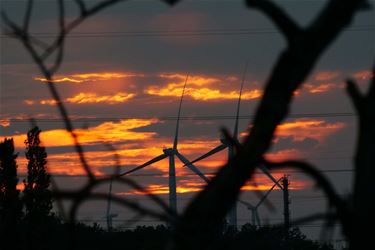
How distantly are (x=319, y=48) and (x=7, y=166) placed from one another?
0.87m

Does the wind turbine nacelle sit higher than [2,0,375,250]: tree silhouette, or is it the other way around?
the wind turbine nacelle

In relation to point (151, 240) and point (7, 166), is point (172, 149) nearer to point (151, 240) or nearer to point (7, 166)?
point (151, 240)

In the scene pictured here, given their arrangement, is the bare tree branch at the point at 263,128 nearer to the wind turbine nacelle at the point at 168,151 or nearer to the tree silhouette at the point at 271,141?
the tree silhouette at the point at 271,141

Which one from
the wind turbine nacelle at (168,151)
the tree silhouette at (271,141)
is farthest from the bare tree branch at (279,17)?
the wind turbine nacelle at (168,151)

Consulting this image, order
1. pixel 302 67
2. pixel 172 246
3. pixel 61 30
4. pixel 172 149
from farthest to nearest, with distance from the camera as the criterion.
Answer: pixel 172 149
pixel 61 30
pixel 302 67
pixel 172 246

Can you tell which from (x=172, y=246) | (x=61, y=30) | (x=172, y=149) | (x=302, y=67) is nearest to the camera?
(x=172, y=246)

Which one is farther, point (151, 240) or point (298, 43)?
point (151, 240)

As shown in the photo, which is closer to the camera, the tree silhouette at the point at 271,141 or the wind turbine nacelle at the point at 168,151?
the tree silhouette at the point at 271,141

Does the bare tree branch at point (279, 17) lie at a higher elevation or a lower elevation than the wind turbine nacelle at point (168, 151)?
lower

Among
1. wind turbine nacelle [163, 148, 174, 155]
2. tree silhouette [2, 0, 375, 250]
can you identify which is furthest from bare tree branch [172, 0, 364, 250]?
wind turbine nacelle [163, 148, 174, 155]

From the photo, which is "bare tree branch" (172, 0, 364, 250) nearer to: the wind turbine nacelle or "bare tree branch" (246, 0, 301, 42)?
"bare tree branch" (246, 0, 301, 42)

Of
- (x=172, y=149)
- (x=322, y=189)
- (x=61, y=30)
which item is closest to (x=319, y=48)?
(x=322, y=189)

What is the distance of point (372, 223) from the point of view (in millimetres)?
2379

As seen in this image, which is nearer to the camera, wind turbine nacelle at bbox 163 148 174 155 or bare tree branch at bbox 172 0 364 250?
bare tree branch at bbox 172 0 364 250
